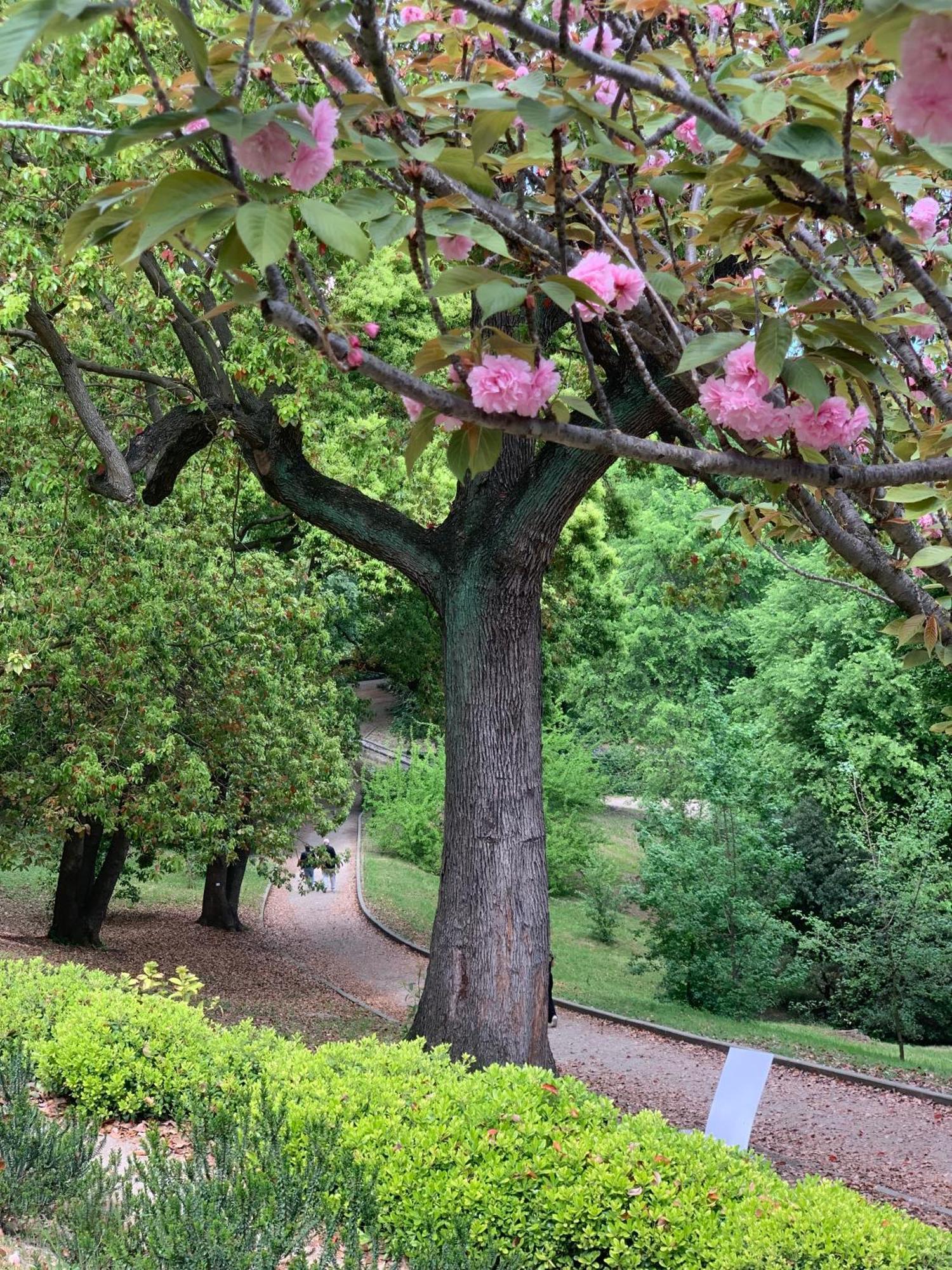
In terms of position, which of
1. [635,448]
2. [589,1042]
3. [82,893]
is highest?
[635,448]

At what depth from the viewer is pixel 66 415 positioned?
9875 mm

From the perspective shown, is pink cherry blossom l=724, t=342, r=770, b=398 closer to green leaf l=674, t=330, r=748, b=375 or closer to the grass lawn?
green leaf l=674, t=330, r=748, b=375

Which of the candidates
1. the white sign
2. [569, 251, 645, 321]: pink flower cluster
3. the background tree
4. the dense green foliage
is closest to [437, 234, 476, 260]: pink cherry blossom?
[569, 251, 645, 321]: pink flower cluster

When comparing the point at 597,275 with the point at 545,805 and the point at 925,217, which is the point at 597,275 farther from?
the point at 545,805

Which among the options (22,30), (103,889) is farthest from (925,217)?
(103,889)

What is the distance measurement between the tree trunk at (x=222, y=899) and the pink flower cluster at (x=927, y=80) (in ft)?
61.3

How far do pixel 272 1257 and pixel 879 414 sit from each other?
2.97m

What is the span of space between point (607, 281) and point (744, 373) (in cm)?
34

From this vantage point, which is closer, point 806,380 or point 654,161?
point 806,380

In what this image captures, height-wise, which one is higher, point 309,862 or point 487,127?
point 487,127

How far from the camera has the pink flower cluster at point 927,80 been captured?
130cm

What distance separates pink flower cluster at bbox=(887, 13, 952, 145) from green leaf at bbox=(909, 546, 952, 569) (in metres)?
1.23

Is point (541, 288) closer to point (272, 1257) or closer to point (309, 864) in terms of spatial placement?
point (272, 1257)

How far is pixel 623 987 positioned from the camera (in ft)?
63.0
